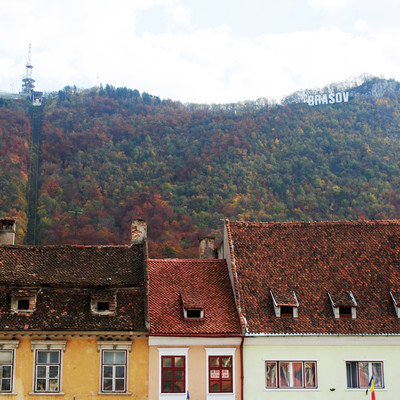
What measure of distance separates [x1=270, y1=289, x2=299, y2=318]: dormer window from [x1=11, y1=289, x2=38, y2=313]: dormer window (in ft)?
38.9

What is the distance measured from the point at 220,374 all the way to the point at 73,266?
9545 millimetres

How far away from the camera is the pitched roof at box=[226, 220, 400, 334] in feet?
106

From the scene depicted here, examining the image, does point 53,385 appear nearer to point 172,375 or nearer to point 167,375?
point 167,375

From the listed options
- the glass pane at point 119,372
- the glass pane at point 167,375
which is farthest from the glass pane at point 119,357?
the glass pane at point 167,375

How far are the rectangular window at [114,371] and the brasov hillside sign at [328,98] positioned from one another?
100654 mm

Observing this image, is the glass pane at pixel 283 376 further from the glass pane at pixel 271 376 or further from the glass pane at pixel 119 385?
the glass pane at pixel 119 385

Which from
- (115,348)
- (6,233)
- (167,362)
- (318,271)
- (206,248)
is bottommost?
(167,362)

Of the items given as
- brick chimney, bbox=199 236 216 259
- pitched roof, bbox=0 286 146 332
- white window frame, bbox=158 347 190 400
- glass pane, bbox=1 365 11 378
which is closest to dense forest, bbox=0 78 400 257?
brick chimney, bbox=199 236 216 259

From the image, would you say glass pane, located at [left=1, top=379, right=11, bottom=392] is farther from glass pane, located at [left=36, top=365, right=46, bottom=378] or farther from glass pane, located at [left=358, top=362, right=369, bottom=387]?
glass pane, located at [left=358, top=362, right=369, bottom=387]

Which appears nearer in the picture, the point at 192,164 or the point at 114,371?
the point at 114,371

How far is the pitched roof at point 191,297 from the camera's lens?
31.7 meters

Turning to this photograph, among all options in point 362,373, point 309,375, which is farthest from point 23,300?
point 362,373

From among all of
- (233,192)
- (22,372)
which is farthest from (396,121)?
(22,372)

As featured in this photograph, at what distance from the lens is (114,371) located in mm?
30922
